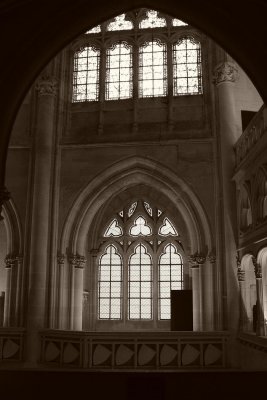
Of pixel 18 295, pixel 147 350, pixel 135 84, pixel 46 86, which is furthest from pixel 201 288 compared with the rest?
pixel 46 86

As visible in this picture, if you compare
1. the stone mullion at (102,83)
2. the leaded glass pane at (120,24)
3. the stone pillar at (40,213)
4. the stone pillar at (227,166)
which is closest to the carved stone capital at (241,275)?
the stone pillar at (227,166)

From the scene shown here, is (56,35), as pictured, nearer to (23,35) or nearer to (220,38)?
(23,35)

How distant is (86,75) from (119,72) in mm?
1135

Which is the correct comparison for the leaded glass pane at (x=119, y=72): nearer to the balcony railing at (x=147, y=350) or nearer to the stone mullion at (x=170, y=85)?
the stone mullion at (x=170, y=85)

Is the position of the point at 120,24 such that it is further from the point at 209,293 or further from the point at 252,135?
the point at 209,293

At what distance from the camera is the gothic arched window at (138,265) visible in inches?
682

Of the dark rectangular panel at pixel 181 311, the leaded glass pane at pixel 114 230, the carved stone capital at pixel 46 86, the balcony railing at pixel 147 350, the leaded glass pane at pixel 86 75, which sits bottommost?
the balcony railing at pixel 147 350

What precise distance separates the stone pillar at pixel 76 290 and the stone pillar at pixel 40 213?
893 millimetres

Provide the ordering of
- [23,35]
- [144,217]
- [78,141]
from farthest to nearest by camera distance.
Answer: [144,217] < [78,141] < [23,35]

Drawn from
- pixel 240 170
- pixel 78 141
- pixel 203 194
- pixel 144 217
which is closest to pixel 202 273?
pixel 203 194

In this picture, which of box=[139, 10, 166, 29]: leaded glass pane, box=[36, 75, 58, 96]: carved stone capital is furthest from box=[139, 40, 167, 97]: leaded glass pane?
box=[36, 75, 58, 96]: carved stone capital

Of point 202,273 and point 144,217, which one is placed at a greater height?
point 144,217

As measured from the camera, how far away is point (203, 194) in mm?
14930

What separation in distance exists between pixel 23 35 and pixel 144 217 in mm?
12101
